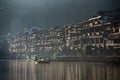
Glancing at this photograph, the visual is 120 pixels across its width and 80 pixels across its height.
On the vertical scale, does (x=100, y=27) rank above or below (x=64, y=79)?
above

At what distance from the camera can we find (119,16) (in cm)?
17562

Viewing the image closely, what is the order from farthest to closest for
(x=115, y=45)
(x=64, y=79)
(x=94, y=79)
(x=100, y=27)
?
(x=100, y=27)
(x=115, y=45)
(x=64, y=79)
(x=94, y=79)

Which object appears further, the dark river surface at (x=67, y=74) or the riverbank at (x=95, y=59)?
the riverbank at (x=95, y=59)

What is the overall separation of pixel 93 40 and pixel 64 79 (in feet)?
408

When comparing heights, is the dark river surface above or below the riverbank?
below

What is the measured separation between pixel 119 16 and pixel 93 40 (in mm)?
25172

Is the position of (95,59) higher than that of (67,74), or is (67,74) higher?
(95,59)

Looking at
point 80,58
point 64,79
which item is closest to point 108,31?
point 80,58

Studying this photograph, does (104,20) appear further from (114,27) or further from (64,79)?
(64,79)

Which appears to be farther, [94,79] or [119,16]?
[119,16]

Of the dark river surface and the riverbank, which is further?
the riverbank

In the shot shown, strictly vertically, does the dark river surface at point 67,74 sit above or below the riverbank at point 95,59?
below

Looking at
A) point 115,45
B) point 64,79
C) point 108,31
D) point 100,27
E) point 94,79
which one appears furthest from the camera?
point 100,27

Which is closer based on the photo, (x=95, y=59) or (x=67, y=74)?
(x=67, y=74)
